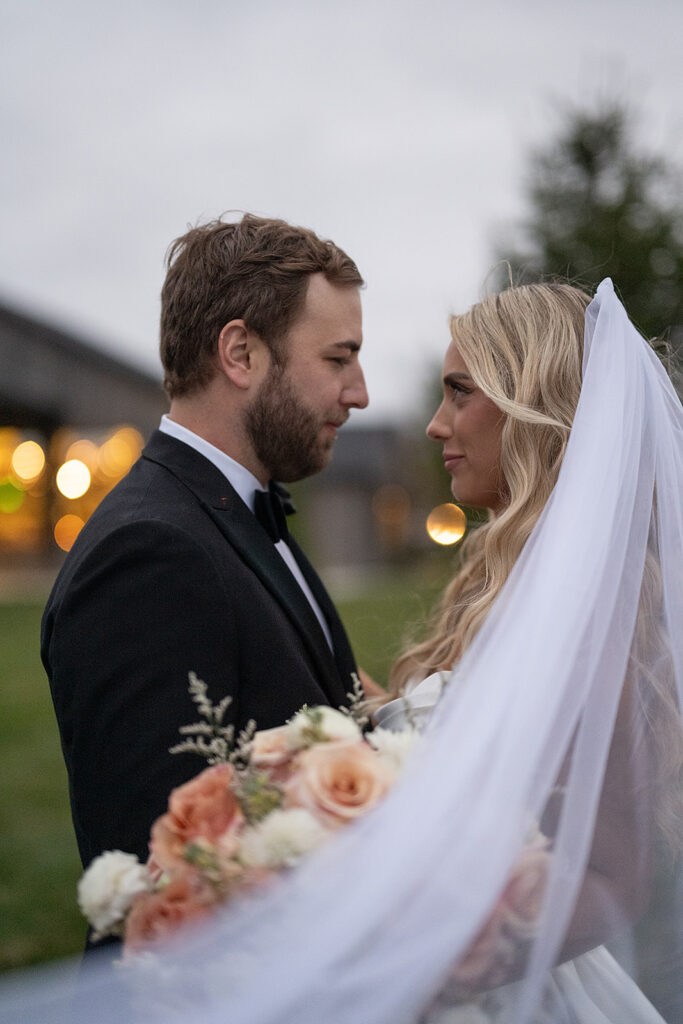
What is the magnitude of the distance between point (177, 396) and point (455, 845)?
6.88ft

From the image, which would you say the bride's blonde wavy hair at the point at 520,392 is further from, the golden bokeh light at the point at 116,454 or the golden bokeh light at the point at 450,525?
the golden bokeh light at the point at 116,454

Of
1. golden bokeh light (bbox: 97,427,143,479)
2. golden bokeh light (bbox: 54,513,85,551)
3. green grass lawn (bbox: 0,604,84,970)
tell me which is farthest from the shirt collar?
golden bokeh light (bbox: 54,513,85,551)

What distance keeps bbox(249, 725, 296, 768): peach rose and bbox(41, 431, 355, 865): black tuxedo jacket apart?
0.55 meters

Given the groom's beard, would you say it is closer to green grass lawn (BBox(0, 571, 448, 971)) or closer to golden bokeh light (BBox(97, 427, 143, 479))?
green grass lawn (BBox(0, 571, 448, 971))

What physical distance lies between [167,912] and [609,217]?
653 centimetres

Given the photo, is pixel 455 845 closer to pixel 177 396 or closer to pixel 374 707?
pixel 374 707

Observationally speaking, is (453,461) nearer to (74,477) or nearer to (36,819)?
(36,819)

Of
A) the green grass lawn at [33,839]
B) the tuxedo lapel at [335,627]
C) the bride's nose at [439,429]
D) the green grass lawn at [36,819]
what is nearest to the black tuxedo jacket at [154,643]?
the tuxedo lapel at [335,627]

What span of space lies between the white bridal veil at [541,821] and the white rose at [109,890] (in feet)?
0.35

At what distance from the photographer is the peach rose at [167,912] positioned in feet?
5.07

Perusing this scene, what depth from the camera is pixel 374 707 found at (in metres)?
3.38

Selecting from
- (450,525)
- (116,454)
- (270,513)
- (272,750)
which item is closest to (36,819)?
(450,525)

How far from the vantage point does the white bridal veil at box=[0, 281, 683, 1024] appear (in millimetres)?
1536

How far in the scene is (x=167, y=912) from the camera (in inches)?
61.6
